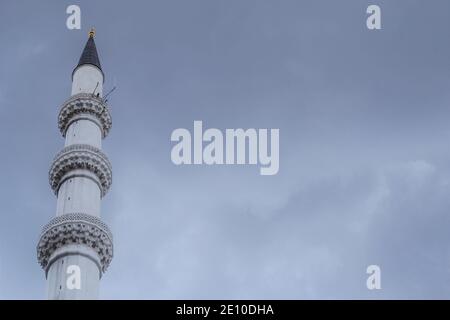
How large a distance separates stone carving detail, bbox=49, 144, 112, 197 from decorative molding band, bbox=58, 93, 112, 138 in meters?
3.01

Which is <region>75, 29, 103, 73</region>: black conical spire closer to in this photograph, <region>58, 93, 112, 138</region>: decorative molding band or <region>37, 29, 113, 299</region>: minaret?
<region>37, 29, 113, 299</region>: minaret

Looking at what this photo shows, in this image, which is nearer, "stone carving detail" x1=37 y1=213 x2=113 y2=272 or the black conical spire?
"stone carving detail" x1=37 y1=213 x2=113 y2=272

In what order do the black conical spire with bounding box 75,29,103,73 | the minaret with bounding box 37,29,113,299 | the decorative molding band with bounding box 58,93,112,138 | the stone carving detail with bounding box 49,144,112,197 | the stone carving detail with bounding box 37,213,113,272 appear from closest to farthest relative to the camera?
the minaret with bounding box 37,29,113,299 → the stone carving detail with bounding box 37,213,113,272 → the stone carving detail with bounding box 49,144,112,197 → the decorative molding band with bounding box 58,93,112,138 → the black conical spire with bounding box 75,29,103,73

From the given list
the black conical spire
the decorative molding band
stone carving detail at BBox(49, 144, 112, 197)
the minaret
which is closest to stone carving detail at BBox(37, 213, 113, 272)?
the minaret

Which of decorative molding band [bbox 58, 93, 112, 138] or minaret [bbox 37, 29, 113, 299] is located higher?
decorative molding band [bbox 58, 93, 112, 138]

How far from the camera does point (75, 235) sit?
1347 inches

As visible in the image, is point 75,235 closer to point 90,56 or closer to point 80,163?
point 80,163

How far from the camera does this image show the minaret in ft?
110

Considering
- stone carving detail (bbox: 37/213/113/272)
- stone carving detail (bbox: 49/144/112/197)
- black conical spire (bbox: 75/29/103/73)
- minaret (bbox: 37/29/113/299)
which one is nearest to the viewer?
minaret (bbox: 37/29/113/299)

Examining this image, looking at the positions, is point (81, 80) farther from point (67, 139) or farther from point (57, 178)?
point (57, 178)
